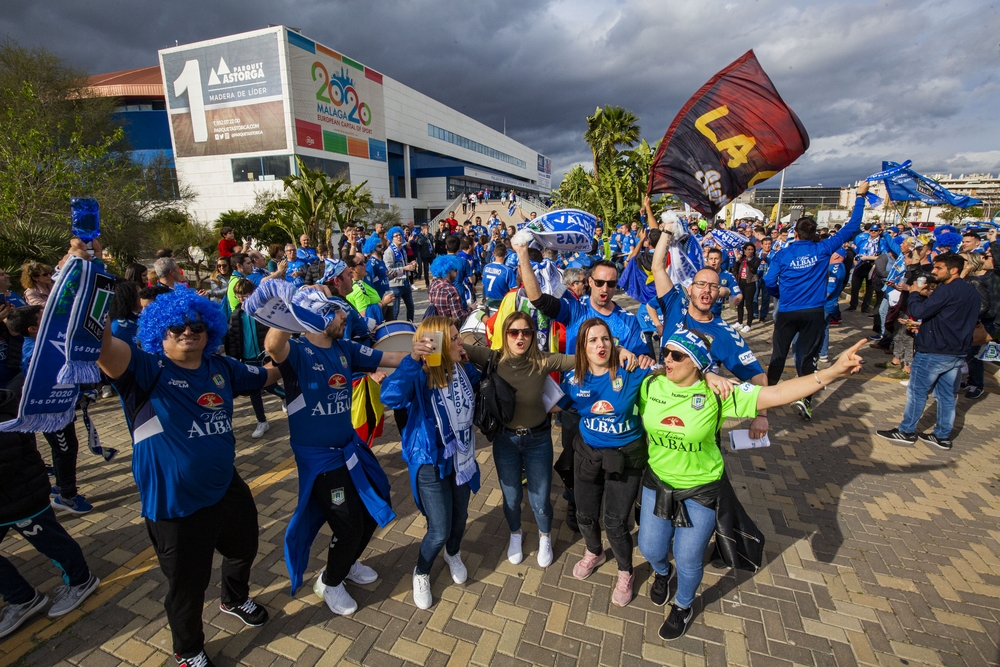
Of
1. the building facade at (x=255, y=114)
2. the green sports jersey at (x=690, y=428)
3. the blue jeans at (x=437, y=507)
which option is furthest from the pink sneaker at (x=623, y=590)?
the building facade at (x=255, y=114)

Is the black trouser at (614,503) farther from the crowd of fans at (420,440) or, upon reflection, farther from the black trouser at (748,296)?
the black trouser at (748,296)

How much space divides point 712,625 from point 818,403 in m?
4.84

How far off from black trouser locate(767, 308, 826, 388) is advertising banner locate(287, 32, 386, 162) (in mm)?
38183

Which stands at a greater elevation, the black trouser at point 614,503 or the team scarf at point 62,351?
the team scarf at point 62,351

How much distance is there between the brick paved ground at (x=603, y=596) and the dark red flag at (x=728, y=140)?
2901mm

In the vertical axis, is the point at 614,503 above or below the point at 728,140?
below

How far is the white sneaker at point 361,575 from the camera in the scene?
3361 mm

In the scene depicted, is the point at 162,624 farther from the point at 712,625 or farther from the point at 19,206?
the point at 19,206

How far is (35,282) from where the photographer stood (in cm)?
567

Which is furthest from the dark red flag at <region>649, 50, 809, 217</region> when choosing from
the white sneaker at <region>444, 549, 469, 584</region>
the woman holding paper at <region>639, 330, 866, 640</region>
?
the white sneaker at <region>444, 549, 469, 584</region>

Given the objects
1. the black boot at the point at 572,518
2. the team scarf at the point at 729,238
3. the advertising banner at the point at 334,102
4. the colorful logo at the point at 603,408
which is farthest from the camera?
the advertising banner at the point at 334,102

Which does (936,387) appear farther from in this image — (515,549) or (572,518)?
(515,549)

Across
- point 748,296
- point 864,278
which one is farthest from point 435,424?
point 864,278

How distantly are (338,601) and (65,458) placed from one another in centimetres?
313
